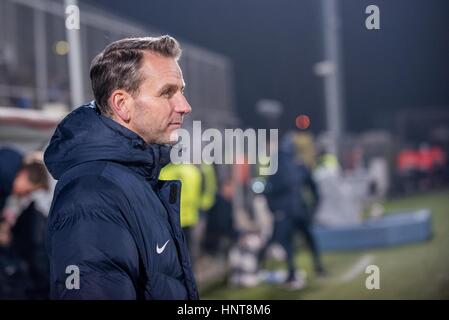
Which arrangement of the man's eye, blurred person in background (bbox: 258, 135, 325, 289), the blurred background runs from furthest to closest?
blurred person in background (bbox: 258, 135, 325, 289) < the blurred background < the man's eye

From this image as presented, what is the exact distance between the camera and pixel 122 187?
1.41m

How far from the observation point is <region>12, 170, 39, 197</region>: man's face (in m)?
3.68

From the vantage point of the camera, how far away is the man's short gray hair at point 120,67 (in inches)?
60.5

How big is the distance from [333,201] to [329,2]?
2.57 m

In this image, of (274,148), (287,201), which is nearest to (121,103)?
(287,201)

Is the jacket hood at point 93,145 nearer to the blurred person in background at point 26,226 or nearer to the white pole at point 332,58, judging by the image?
the blurred person in background at point 26,226

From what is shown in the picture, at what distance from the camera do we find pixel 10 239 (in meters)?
3.56

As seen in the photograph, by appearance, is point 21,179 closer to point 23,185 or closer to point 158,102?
point 23,185

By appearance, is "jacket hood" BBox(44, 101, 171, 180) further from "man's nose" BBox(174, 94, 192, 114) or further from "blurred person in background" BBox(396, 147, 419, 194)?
"blurred person in background" BBox(396, 147, 419, 194)

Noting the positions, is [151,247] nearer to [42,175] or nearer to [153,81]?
[153,81]

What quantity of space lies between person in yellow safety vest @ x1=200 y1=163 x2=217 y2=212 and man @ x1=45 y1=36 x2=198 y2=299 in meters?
4.24

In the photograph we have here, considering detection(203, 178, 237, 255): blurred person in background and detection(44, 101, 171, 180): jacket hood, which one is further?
detection(203, 178, 237, 255): blurred person in background

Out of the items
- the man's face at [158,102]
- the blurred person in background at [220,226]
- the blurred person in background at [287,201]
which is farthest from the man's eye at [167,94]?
the blurred person in background at [220,226]

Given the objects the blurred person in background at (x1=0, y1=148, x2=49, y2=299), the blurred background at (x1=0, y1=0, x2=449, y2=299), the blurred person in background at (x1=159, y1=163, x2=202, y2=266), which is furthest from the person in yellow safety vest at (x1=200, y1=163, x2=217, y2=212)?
the blurred person in background at (x1=0, y1=148, x2=49, y2=299)
